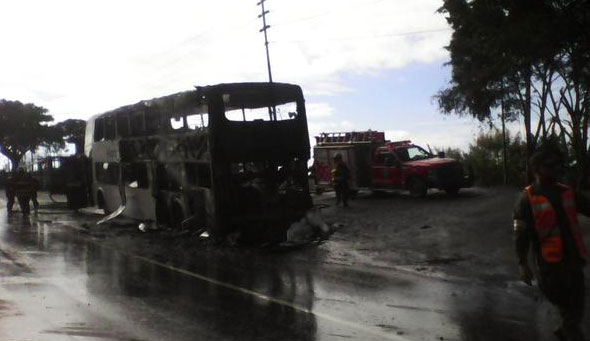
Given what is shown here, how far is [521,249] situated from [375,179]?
19.0 m

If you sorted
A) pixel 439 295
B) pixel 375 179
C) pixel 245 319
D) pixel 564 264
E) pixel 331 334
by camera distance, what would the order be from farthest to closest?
1. pixel 375 179
2. pixel 439 295
3. pixel 245 319
4. pixel 331 334
5. pixel 564 264

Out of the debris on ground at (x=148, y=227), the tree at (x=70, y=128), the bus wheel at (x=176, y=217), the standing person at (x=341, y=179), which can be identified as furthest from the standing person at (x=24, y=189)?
the tree at (x=70, y=128)

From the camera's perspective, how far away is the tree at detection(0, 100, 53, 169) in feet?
212

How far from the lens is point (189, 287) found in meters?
9.05

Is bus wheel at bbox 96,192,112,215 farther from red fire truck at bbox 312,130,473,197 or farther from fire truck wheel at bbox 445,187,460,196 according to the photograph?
fire truck wheel at bbox 445,187,460,196

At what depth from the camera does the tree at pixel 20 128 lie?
212 ft

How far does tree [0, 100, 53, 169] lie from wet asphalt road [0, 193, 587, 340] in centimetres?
5575

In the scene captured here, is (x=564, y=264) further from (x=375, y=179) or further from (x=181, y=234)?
(x=375, y=179)

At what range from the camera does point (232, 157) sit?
13.9 metres

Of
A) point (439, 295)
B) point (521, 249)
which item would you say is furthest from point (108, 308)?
point (521, 249)

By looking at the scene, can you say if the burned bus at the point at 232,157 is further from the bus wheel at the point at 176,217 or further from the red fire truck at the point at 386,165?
the red fire truck at the point at 386,165

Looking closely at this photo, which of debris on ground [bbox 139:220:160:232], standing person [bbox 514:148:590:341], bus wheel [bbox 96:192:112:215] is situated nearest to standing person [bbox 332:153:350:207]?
debris on ground [bbox 139:220:160:232]

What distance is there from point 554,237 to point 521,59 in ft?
38.3

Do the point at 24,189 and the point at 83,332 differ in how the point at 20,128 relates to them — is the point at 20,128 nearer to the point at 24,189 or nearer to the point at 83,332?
the point at 24,189
